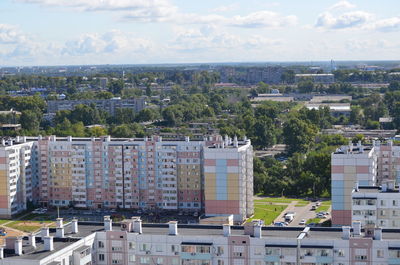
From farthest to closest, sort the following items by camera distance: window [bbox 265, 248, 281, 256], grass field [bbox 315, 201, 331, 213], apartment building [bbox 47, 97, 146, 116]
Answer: apartment building [bbox 47, 97, 146, 116] → grass field [bbox 315, 201, 331, 213] → window [bbox 265, 248, 281, 256]

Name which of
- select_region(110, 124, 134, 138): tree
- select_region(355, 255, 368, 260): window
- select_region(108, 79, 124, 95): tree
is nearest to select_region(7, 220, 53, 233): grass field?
select_region(355, 255, 368, 260): window

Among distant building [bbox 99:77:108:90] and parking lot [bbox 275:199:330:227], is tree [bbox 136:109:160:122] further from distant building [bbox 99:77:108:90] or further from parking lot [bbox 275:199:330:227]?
distant building [bbox 99:77:108:90]

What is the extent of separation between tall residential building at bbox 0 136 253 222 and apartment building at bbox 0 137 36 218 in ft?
1.82

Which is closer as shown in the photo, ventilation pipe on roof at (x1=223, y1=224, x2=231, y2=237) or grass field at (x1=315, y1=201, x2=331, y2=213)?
ventilation pipe on roof at (x1=223, y1=224, x2=231, y2=237)

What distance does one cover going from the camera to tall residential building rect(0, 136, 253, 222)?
176 ft

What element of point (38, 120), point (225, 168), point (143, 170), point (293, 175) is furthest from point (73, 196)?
point (38, 120)

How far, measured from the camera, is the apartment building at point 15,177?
53.1 m

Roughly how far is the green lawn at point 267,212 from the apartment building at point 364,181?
238 inches

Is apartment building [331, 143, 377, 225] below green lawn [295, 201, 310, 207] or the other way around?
the other way around

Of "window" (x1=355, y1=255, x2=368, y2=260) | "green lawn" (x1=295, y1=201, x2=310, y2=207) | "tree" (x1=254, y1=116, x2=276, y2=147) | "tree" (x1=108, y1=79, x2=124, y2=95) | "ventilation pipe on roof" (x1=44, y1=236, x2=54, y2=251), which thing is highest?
"tree" (x1=108, y1=79, x2=124, y2=95)

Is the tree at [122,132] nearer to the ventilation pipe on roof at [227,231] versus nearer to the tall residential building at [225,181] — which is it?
the tall residential building at [225,181]

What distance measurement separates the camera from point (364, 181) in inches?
1742

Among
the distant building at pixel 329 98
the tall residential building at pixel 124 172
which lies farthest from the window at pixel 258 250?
the distant building at pixel 329 98

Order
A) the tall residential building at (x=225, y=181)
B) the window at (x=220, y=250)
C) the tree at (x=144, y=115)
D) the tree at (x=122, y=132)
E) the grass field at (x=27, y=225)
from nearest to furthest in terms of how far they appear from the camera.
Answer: the window at (x=220, y=250) < the grass field at (x=27, y=225) < the tall residential building at (x=225, y=181) < the tree at (x=122, y=132) < the tree at (x=144, y=115)
